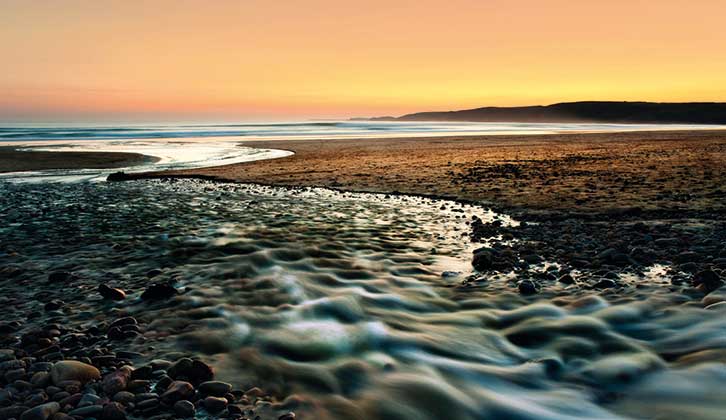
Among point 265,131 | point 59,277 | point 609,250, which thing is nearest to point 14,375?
point 59,277

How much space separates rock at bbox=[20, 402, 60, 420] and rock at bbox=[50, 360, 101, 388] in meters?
0.42

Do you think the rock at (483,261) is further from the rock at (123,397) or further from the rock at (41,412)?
the rock at (41,412)

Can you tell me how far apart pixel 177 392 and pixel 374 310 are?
8.32 ft

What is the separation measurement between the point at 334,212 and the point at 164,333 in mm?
6949

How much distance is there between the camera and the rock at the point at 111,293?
6.02m

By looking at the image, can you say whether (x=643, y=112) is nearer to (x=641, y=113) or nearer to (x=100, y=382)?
(x=641, y=113)

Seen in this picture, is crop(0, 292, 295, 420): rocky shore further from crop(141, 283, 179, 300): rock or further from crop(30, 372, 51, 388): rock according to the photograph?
crop(141, 283, 179, 300): rock

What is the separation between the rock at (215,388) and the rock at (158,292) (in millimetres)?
2441

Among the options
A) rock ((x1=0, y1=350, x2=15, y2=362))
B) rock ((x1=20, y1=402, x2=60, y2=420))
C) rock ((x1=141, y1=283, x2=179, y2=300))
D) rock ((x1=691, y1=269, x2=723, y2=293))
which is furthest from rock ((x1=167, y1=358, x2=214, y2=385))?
rock ((x1=691, y1=269, x2=723, y2=293))

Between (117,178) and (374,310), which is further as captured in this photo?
(117,178)

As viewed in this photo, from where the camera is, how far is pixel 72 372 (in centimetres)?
397

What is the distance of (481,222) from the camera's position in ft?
32.9

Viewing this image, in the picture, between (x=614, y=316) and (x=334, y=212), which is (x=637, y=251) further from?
(x=334, y=212)

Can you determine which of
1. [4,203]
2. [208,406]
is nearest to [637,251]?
[208,406]
